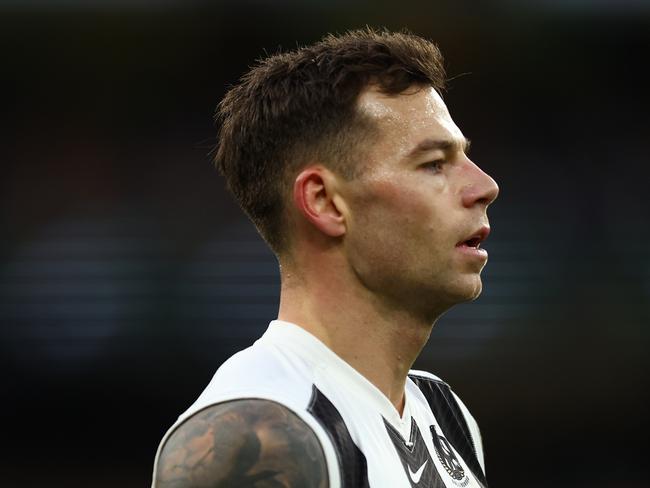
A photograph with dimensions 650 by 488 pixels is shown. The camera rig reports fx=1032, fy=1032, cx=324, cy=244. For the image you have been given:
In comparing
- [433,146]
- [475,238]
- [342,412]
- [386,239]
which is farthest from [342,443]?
[433,146]

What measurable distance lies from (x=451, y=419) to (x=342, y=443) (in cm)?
78

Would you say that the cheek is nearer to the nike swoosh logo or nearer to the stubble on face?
the stubble on face

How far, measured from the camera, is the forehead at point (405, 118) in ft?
7.53

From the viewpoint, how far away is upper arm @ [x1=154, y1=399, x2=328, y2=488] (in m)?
1.91

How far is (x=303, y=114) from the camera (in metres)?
2.34

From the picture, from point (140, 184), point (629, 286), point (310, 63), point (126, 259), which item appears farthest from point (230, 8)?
point (310, 63)

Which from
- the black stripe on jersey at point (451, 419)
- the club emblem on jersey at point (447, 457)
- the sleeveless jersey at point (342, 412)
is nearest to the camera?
the sleeveless jersey at point (342, 412)

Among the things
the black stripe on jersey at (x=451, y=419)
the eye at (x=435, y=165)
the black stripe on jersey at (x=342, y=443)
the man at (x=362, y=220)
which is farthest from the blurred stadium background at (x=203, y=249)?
the black stripe on jersey at (x=342, y=443)

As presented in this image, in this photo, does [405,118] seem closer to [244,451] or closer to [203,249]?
[244,451]

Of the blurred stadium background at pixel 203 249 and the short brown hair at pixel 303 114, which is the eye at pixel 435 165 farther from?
the blurred stadium background at pixel 203 249

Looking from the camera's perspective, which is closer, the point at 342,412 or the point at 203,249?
the point at 342,412

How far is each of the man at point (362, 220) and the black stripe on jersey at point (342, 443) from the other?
0.03 m

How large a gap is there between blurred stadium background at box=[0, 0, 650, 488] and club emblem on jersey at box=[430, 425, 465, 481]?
475 cm

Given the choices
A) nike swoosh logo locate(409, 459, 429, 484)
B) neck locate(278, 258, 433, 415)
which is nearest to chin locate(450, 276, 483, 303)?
neck locate(278, 258, 433, 415)
